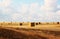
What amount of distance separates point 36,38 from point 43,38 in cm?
148

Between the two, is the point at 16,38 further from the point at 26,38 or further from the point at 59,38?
the point at 59,38

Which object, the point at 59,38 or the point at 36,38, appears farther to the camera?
the point at 59,38

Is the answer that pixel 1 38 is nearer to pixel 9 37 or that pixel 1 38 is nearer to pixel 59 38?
pixel 9 37

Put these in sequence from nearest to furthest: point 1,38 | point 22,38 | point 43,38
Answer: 1. point 1,38
2. point 22,38
3. point 43,38

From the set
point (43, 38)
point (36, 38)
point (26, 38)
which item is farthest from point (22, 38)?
point (43, 38)

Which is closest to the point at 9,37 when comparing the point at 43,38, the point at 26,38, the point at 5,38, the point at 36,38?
the point at 5,38

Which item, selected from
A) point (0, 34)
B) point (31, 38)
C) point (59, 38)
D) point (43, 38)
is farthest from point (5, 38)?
point (59, 38)

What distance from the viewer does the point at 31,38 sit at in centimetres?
2041

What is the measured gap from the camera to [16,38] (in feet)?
63.8

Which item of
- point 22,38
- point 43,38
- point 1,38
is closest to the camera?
point 1,38

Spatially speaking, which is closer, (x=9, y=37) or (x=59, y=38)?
(x=9, y=37)

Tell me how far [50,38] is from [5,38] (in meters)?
7.04

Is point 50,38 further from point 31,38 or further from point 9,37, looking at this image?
point 9,37

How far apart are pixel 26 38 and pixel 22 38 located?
21.2 inches
